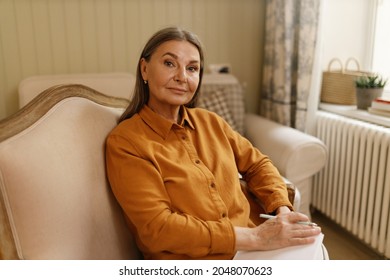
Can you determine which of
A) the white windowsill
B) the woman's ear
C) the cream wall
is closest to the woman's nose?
the woman's ear

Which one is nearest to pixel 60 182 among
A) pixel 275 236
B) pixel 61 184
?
pixel 61 184

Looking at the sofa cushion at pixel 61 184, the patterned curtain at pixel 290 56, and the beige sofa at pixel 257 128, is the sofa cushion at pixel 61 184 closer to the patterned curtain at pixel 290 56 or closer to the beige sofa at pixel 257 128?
the beige sofa at pixel 257 128

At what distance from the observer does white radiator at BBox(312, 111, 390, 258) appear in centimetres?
176

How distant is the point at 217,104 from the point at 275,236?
1318mm

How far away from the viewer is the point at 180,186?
1037mm

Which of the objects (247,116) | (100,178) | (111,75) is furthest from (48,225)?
(247,116)

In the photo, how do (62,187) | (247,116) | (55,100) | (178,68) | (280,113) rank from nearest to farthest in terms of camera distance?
(62,187) → (55,100) → (178,68) → (280,113) → (247,116)

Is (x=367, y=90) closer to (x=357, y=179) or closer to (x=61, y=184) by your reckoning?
(x=357, y=179)

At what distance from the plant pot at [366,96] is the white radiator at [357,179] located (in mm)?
117

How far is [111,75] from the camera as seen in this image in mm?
2156

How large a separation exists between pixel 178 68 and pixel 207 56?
142 cm

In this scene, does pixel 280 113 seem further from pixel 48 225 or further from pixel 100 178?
pixel 48 225

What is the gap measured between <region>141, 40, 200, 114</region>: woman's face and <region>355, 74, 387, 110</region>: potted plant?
4.11ft

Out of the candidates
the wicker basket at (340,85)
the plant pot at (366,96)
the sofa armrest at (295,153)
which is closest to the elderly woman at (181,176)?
the sofa armrest at (295,153)
